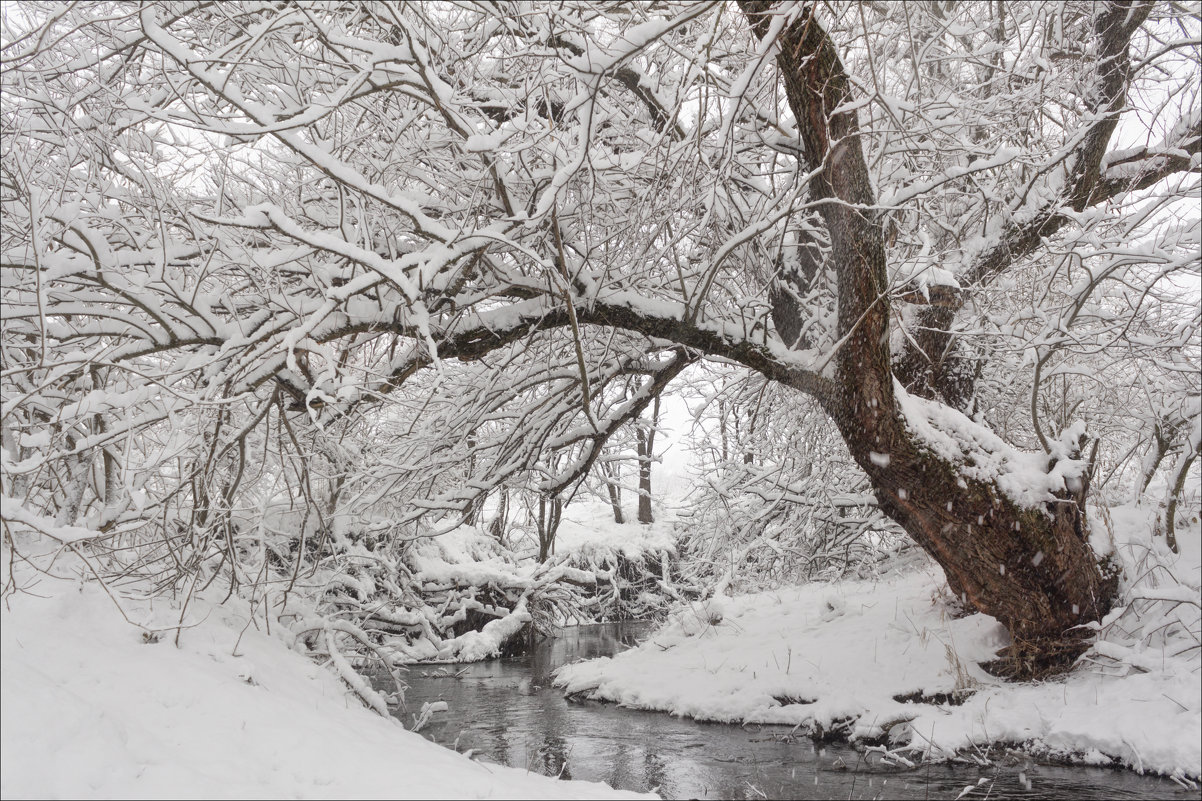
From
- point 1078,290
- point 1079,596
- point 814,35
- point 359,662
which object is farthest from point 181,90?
point 1079,596

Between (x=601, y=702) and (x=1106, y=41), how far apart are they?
7812mm

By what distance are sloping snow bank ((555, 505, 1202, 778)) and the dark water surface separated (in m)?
0.22

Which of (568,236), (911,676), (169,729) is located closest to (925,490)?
(911,676)

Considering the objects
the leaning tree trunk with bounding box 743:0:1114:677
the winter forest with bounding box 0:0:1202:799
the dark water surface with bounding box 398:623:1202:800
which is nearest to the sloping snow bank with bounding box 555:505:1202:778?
the winter forest with bounding box 0:0:1202:799

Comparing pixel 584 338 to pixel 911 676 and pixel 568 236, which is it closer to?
pixel 568 236

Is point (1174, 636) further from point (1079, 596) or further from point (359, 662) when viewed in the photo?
point (359, 662)

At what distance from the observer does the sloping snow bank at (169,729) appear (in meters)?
3.19

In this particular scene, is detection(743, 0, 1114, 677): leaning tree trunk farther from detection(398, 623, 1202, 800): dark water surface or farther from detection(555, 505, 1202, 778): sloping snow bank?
detection(398, 623, 1202, 800): dark water surface

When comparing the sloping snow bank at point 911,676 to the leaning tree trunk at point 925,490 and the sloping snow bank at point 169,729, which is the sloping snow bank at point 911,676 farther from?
the sloping snow bank at point 169,729

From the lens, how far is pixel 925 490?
5.43 metres

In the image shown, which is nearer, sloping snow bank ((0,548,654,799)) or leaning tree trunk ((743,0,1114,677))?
sloping snow bank ((0,548,654,799))

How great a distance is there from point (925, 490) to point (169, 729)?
15.9 feet

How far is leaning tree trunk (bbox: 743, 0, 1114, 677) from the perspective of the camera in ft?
16.0

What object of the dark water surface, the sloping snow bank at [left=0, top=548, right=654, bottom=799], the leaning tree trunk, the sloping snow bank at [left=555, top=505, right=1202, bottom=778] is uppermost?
the leaning tree trunk
